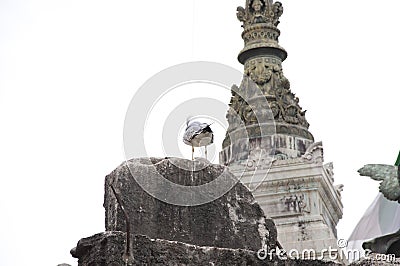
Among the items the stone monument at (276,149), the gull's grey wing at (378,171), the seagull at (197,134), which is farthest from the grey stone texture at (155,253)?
the stone monument at (276,149)

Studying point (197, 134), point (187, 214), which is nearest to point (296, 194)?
point (197, 134)

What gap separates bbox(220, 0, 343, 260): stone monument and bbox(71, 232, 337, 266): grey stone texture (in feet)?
38.4

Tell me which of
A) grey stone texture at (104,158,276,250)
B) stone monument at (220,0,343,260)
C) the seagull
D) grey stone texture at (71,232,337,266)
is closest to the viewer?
grey stone texture at (71,232,337,266)

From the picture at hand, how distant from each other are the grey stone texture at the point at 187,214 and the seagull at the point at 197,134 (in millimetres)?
341

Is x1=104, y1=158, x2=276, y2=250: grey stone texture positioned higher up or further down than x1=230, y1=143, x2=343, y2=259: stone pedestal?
further down

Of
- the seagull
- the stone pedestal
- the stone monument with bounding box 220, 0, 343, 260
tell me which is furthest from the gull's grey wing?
the stone pedestal

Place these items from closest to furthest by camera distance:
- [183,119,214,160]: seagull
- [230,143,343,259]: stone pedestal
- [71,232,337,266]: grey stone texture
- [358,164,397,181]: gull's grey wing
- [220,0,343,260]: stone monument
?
[71,232,337,266]: grey stone texture, [358,164,397,181]: gull's grey wing, [183,119,214,160]: seagull, [230,143,343,259]: stone pedestal, [220,0,343,260]: stone monument

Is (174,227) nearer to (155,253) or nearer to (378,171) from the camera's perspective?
(155,253)

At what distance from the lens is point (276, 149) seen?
2205 centimetres

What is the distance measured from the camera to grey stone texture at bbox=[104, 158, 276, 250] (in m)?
4.91

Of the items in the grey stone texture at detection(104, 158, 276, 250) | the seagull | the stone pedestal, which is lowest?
the grey stone texture at detection(104, 158, 276, 250)

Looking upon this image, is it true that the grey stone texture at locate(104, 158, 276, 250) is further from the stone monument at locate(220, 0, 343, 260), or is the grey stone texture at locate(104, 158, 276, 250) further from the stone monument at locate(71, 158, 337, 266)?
the stone monument at locate(220, 0, 343, 260)

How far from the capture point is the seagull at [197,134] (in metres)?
5.56

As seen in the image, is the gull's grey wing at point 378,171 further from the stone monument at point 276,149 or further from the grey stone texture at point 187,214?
the stone monument at point 276,149
